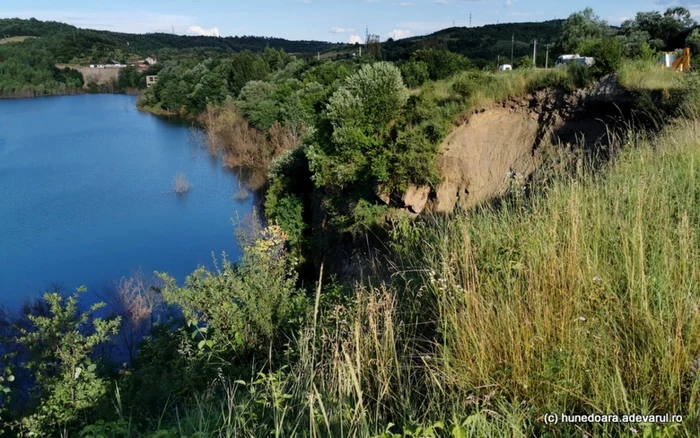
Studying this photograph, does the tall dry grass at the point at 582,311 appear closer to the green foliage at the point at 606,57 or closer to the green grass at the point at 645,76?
the green grass at the point at 645,76

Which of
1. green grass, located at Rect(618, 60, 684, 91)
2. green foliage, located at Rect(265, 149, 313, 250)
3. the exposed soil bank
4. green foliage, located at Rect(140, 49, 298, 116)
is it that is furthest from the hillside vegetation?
green foliage, located at Rect(140, 49, 298, 116)

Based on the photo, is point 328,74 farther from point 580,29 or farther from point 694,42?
point 694,42

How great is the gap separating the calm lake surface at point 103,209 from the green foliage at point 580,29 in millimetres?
21116

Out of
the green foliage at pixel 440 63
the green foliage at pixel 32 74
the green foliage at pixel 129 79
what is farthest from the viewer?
the green foliage at pixel 129 79

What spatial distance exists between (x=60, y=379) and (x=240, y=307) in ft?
6.51

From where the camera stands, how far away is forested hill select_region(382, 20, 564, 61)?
206 feet

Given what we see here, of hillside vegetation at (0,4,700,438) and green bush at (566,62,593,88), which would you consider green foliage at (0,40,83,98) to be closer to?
green bush at (566,62,593,88)

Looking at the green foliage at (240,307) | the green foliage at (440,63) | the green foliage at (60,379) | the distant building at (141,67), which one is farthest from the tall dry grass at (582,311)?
the distant building at (141,67)

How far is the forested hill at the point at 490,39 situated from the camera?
62656 mm

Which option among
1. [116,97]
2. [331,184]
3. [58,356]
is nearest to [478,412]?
[58,356]

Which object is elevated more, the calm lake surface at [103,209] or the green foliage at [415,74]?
the green foliage at [415,74]

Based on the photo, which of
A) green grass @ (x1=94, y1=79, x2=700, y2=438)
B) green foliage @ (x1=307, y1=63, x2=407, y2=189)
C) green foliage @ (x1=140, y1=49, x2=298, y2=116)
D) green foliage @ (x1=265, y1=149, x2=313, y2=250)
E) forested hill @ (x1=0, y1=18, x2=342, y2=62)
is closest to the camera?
green grass @ (x1=94, y1=79, x2=700, y2=438)

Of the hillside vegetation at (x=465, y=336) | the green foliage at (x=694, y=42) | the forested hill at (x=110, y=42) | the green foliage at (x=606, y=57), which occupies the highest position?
the forested hill at (x=110, y=42)

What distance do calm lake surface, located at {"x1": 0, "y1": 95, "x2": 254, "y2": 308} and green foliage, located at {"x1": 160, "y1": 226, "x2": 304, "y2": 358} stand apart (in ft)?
36.4
